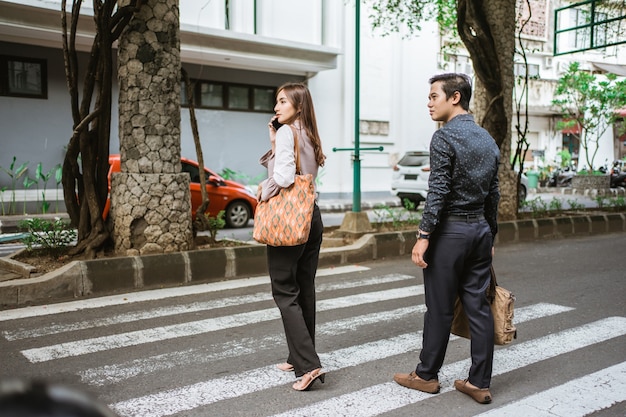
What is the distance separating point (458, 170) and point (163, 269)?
14.3 feet

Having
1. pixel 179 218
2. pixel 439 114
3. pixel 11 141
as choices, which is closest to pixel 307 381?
pixel 439 114

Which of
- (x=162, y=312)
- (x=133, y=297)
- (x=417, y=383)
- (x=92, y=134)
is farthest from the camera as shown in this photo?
(x=92, y=134)

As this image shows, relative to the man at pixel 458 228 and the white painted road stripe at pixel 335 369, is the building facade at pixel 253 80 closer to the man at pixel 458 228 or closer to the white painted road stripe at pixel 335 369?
the white painted road stripe at pixel 335 369

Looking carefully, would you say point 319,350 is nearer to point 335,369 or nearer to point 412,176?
point 335,369

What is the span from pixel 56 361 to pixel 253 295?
2540mm

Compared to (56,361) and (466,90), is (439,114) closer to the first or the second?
(466,90)

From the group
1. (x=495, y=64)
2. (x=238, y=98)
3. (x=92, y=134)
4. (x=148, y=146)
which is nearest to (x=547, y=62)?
(x=238, y=98)

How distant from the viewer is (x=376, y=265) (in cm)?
883

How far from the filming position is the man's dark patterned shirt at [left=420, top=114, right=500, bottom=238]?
12.0 feet

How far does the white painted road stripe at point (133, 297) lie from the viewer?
230 inches

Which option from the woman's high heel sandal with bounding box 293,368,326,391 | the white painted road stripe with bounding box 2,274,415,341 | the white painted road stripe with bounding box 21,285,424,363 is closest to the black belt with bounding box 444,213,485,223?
the woman's high heel sandal with bounding box 293,368,326,391

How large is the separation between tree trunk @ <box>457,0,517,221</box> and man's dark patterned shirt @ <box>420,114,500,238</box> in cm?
861

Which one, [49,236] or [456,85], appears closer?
[456,85]

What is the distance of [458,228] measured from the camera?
12.2ft
